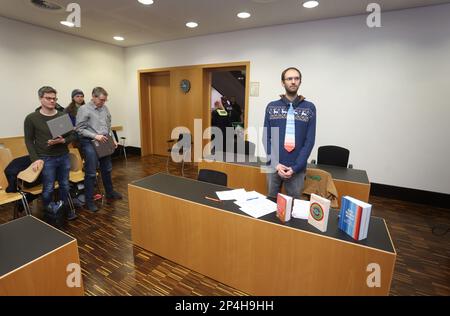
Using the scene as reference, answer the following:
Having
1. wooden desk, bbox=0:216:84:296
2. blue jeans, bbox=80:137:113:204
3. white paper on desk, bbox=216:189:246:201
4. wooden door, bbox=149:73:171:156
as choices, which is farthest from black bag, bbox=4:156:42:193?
wooden door, bbox=149:73:171:156

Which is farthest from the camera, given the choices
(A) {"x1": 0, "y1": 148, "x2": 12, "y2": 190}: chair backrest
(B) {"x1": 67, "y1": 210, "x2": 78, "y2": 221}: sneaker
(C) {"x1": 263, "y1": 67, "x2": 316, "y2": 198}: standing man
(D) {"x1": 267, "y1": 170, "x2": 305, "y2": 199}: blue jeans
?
(B) {"x1": 67, "y1": 210, "x2": 78, "y2": 221}: sneaker

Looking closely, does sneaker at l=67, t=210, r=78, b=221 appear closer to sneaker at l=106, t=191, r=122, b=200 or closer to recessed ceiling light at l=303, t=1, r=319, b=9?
sneaker at l=106, t=191, r=122, b=200

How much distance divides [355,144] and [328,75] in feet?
3.98

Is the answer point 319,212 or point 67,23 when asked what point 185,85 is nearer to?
point 67,23

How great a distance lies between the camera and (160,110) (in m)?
6.16

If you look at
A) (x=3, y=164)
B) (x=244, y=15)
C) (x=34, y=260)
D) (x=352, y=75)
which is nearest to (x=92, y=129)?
(x=3, y=164)

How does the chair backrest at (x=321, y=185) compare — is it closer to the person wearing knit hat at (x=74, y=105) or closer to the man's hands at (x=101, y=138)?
the man's hands at (x=101, y=138)

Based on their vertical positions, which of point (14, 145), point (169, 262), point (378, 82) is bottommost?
point (169, 262)

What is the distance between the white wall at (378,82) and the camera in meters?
3.33

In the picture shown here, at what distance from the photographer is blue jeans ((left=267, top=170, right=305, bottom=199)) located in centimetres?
221

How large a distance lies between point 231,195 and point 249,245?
44cm

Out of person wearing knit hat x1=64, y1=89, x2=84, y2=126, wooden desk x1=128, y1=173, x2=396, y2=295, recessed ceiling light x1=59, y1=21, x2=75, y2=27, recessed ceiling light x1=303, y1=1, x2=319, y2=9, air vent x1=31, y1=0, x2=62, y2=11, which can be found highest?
recessed ceiling light x1=59, y1=21, x2=75, y2=27

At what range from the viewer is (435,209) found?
11.3ft

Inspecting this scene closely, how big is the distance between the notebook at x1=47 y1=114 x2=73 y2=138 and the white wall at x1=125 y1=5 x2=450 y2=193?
10.3ft
